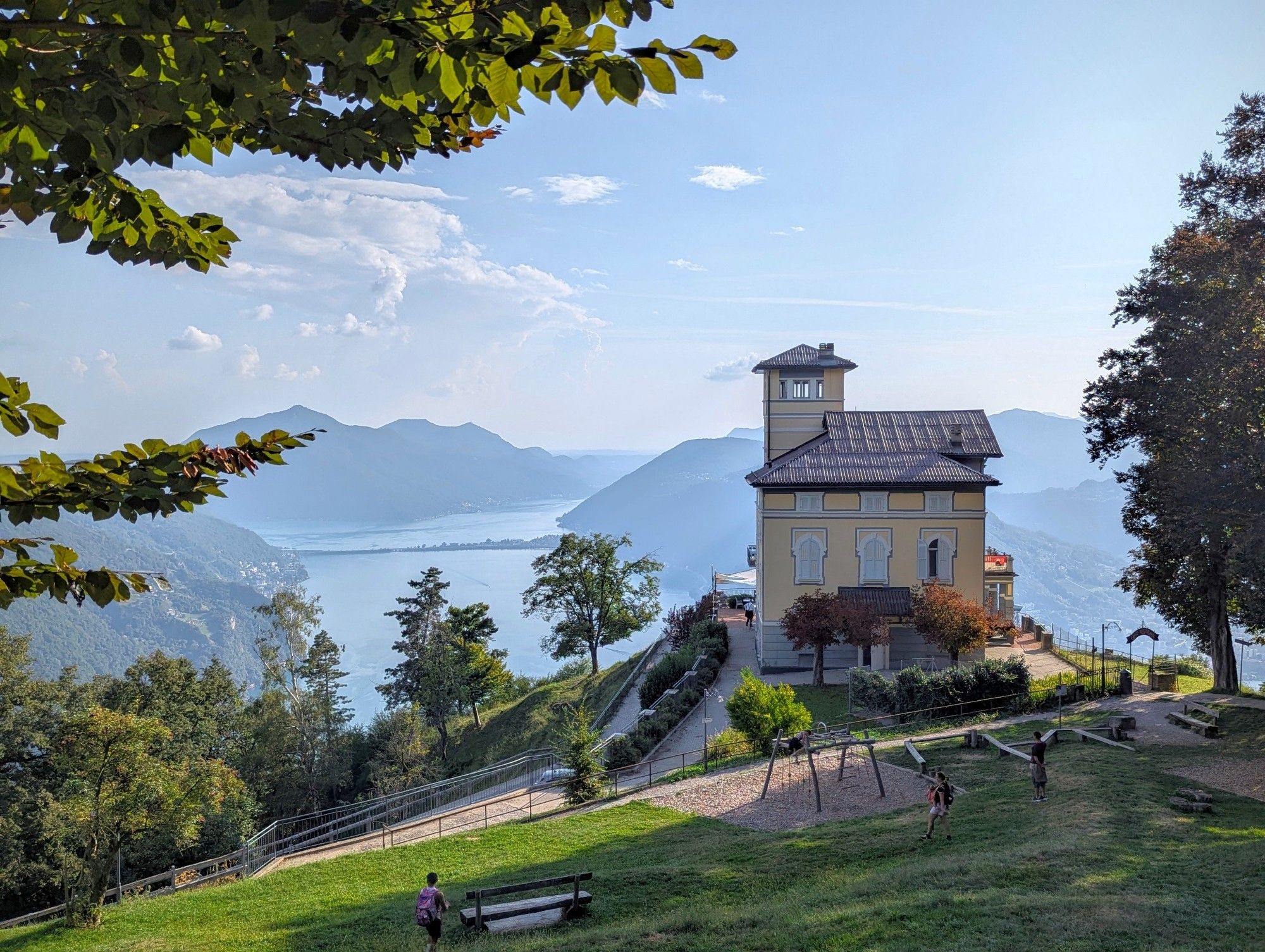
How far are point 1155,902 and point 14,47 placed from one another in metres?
12.1

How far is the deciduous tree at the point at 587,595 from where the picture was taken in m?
46.4

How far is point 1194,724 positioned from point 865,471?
14.1m

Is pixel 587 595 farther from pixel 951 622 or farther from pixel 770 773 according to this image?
pixel 770 773

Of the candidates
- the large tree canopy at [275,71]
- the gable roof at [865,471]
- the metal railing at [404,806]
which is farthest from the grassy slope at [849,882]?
the gable roof at [865,471]

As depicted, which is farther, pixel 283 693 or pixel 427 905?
pixel 283 693

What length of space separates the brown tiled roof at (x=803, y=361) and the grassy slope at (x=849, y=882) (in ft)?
63.6

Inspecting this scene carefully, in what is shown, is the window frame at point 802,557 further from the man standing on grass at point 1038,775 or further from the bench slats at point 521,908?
the bench slats at point 521,908

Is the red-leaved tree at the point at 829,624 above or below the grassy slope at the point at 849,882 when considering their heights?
above

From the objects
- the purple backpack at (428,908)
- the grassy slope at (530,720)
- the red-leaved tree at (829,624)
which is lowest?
the grassy slope at (530,720)

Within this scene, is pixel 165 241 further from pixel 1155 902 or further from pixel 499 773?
pixel 499 773

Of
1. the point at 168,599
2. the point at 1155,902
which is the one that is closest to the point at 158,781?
the point at 1155,902

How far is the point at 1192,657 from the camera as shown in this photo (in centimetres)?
3772

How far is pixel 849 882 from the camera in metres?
12.2

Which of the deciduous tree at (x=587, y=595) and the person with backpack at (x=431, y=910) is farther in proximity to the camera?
the deciduous tree at (x=587, y=595)
